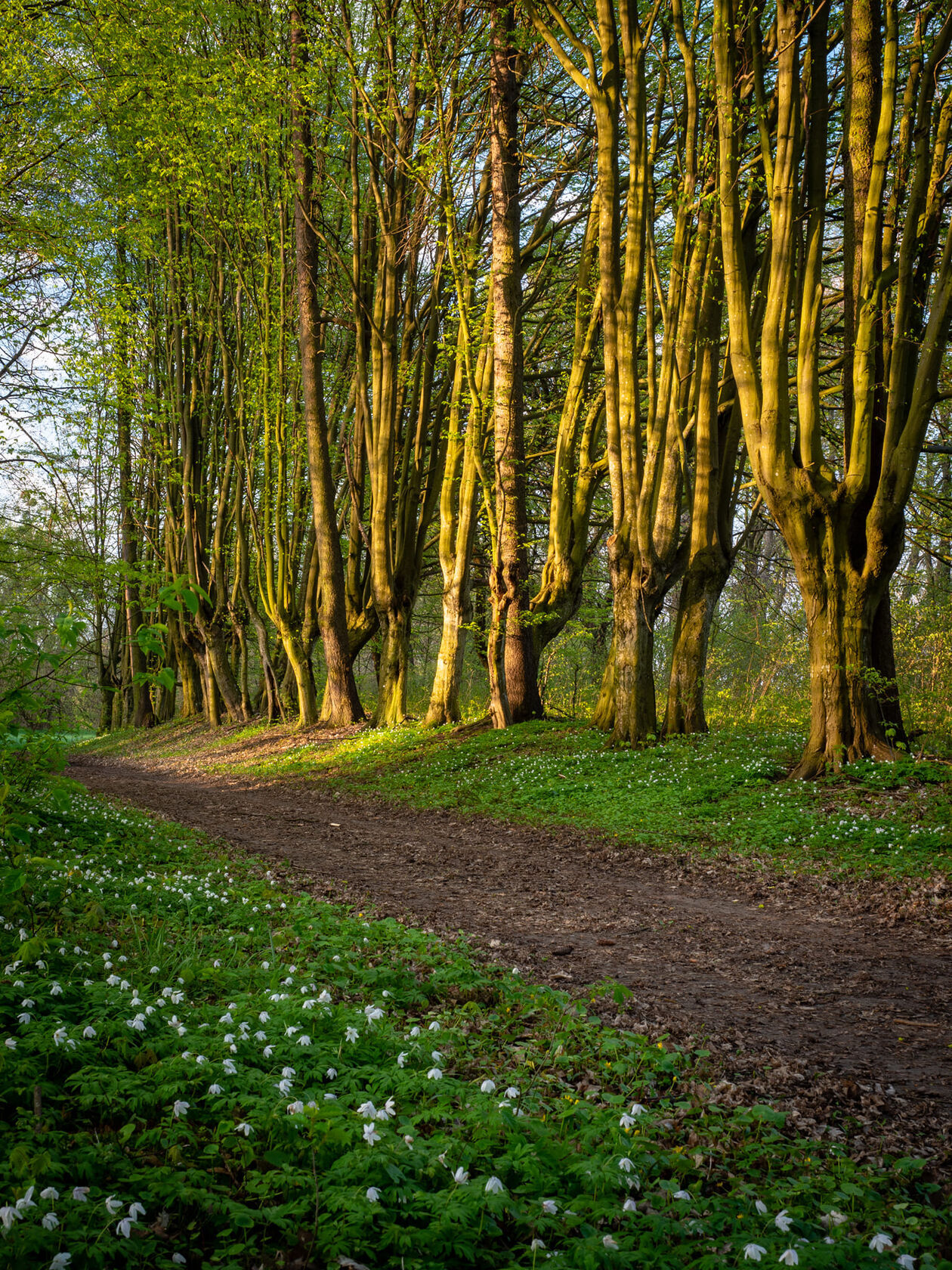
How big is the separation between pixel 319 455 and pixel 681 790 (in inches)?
487

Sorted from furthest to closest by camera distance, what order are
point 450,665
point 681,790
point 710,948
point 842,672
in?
1. point 450,665
2. point 681,790
3. point 842,672
4. point 710,948

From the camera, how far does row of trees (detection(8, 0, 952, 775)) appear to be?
8.98 m

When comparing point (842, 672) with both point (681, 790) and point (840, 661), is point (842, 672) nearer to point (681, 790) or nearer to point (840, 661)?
point (840, 661)

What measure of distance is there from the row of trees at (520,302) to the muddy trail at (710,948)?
8.90ft

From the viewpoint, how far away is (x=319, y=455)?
18.2 meters

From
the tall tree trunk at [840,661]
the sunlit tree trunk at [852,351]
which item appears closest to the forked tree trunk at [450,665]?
the sunlit tree trunk at [852,351]

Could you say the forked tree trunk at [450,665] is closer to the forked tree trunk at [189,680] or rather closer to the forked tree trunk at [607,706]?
the forked tree trunk at [607,706]

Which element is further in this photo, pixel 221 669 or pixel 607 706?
pixel 221 669

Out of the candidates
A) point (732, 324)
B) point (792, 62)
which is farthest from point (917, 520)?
point (792, 62)

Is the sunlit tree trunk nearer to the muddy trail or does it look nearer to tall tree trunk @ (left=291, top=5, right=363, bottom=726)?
the muddy trail

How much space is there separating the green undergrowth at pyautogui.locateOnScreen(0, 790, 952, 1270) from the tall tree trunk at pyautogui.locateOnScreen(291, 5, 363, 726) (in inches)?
569

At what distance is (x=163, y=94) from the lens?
1542 cm

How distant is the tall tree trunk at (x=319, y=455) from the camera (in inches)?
705

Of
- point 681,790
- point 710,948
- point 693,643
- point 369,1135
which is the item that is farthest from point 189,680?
point 369,1135
